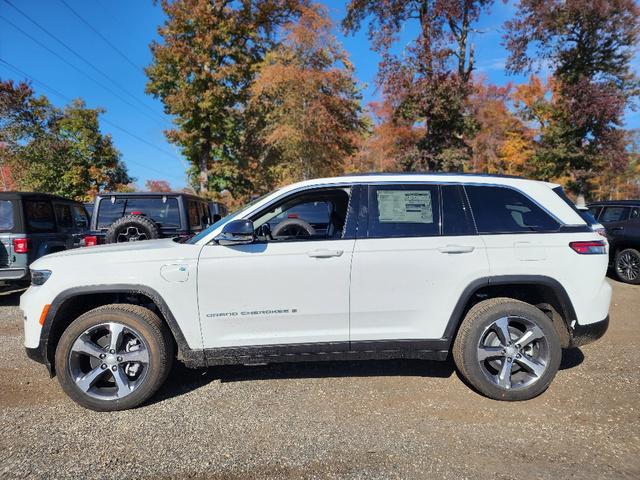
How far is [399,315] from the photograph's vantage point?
3.20 m

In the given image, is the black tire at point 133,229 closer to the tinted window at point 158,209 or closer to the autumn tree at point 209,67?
the tinted window at point 158,209

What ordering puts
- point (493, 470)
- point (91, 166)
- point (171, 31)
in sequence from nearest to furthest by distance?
1. point (493, 470)
2. point (171, 31)
3. point (91, 166)

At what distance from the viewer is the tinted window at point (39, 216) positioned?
260 inches

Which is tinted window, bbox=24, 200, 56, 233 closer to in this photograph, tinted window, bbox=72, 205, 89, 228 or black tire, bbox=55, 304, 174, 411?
tinted window, bbox=72, 205, 89, 228

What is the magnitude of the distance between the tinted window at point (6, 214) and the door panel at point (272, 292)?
5.21 meters

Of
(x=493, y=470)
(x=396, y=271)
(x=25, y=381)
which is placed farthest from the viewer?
(x=25, y=381)

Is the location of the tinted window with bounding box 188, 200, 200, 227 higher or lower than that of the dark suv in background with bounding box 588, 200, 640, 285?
higher

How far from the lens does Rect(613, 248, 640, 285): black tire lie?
25.5ft

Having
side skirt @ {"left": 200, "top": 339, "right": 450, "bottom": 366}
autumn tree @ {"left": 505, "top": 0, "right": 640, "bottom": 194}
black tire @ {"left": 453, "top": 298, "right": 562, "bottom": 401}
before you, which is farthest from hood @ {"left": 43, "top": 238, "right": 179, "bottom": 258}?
autumn tree @ {"left": 505, "top": 0, "right": 640, "bottom": 194}

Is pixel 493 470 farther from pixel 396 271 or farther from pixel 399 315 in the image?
pixel 396 271

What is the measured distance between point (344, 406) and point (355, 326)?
2.11 ft

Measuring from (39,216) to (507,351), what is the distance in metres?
7.38

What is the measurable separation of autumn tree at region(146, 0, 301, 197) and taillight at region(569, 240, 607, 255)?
68.3 feet

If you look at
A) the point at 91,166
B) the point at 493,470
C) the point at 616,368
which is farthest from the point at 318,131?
the point at 91,166
